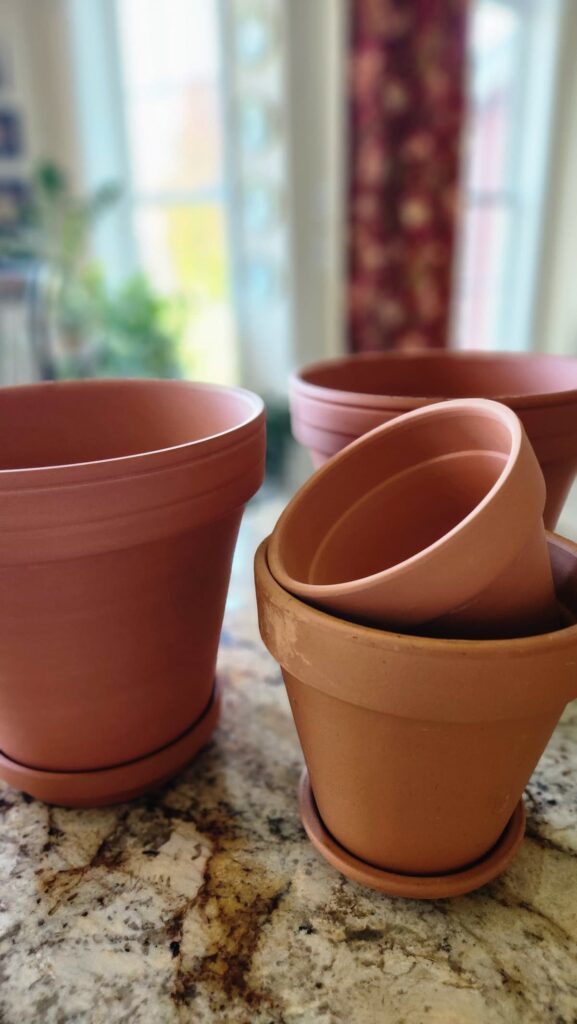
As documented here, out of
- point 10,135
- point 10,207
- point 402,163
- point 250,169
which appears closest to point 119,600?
point 250,169

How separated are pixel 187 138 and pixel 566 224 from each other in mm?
1830

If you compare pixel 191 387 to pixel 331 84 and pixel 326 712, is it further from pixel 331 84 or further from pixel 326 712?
pixel 331 84

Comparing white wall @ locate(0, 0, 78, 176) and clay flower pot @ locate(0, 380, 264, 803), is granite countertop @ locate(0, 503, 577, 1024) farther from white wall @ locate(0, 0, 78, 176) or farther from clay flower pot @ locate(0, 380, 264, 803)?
white wall @ locate(0, 0, 78, 176)

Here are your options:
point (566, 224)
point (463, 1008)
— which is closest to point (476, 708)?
point (463, 1008)

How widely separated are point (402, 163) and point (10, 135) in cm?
143

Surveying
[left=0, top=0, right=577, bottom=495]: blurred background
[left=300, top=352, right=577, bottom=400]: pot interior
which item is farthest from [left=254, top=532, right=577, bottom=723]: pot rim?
[left=0, top=0, right=577, bottom=495]: blurred background

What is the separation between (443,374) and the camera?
753 mm

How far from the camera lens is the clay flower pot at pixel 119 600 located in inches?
14.5

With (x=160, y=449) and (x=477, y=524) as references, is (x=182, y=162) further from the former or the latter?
(x=477, y=524)

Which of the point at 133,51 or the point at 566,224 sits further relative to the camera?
the point at 566,224

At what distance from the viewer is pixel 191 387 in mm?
585

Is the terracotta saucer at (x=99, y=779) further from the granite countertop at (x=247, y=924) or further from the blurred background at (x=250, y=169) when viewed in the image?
the blurred background at (x=250, y=169)

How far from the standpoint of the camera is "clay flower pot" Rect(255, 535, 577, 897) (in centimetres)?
33

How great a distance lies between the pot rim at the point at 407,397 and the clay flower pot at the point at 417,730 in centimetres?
13
